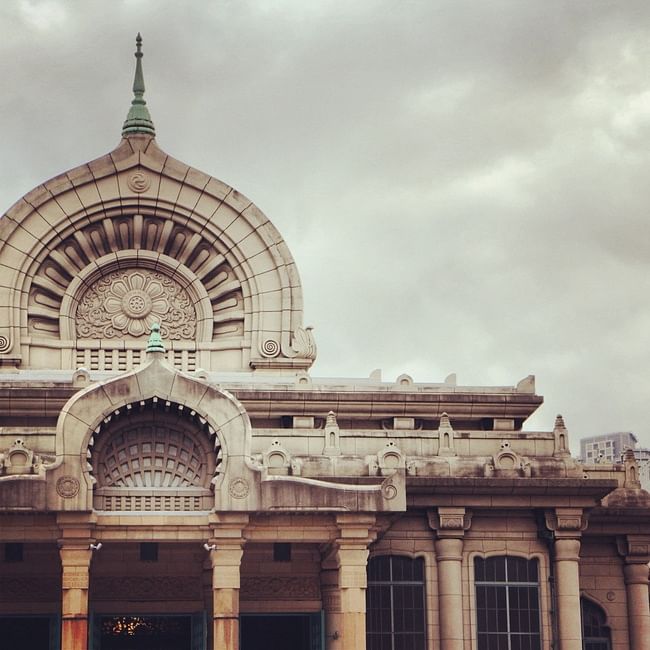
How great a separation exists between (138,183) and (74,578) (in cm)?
1637

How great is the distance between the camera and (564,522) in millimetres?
54031

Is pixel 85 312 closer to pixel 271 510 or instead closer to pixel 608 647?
pixel 271 510

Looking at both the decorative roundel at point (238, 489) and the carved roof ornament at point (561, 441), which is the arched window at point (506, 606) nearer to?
the carved roof ornament at point (561, 441)

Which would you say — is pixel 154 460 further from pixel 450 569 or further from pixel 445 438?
pixel 450 569

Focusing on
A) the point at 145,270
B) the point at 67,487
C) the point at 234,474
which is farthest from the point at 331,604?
the point at 145,270

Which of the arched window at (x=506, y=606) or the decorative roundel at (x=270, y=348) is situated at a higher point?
the decorative roundel at (x=270, y=348)

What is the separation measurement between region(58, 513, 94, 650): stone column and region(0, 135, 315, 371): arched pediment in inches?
427

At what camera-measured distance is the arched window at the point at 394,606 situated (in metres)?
53.7

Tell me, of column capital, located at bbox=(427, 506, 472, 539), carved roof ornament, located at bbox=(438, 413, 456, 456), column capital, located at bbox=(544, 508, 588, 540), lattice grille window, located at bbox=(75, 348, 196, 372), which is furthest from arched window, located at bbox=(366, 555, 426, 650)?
lattice grille window, located at bbox=(75, 348, 196, 372)

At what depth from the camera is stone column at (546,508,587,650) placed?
53500 millimetres

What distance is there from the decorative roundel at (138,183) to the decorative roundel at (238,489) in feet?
47.0

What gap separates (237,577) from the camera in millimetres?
Result: 48375

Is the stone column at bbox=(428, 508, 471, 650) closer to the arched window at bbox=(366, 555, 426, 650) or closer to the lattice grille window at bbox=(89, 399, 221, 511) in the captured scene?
the arched window at bbox=(366, 555, 426, 650)

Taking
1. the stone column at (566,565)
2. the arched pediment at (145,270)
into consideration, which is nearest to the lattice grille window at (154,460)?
the arched pediment at (145,270)
